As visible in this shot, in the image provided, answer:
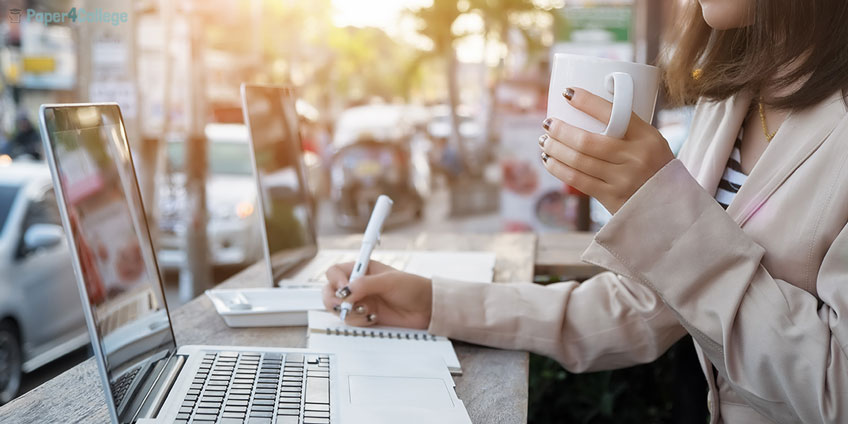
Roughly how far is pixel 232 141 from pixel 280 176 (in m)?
7.78

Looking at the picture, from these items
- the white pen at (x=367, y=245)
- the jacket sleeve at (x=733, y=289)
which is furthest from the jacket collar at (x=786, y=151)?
the white pen at (x=367, y=245)

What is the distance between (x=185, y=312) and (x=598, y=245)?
3.25 ft

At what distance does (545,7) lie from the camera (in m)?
14.8

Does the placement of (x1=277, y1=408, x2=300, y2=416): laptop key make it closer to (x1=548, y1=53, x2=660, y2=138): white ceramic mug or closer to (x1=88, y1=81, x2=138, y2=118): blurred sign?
(x1=548, y1=53, x2=660, y2=138): white ceramic mug

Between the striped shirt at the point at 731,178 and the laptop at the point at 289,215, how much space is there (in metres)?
0.68

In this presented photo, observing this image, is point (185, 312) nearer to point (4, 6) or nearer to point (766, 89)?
point (766, 89)

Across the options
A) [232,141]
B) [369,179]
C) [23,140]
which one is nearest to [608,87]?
[232,141]

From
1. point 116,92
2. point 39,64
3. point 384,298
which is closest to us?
point 384,298

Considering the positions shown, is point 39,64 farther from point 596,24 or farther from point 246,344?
point 246,344

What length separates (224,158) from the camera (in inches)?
382

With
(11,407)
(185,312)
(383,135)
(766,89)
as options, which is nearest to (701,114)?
(766,89)

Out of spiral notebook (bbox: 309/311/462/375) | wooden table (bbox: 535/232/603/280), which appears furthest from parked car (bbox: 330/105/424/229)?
spiral notebook (bbox: 309/311/462/375)

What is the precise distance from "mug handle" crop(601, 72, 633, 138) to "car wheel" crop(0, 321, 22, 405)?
16.0ft

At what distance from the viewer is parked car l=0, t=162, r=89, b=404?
5.22 meters
